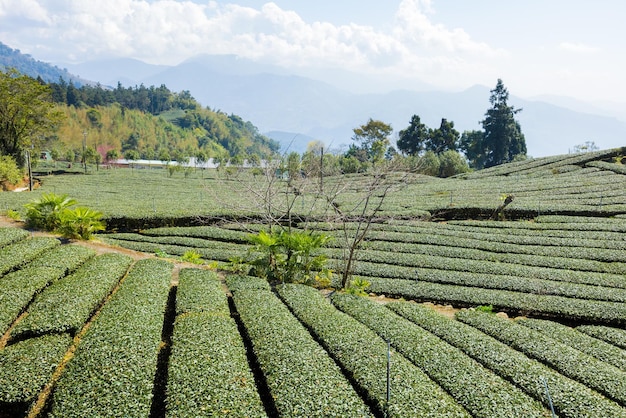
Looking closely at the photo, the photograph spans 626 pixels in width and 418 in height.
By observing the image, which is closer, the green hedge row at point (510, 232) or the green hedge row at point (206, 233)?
the green hedge row at point (510, 232)

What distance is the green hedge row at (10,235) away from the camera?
14228 millimetres

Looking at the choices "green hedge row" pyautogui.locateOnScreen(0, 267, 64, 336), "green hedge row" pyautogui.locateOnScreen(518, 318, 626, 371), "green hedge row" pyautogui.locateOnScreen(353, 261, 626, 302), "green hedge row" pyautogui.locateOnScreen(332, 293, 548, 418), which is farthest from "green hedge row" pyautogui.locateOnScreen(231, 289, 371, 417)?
"green hedge row" pyautogui.locateOnScreen(353, 261, 626, 302)

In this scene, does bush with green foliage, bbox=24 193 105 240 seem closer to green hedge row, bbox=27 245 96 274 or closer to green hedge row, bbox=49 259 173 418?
green hedge row, bbox=27 245 96 274

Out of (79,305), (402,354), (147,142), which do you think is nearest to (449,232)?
(402,354)

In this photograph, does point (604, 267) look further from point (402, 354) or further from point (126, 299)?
point (126, 299)

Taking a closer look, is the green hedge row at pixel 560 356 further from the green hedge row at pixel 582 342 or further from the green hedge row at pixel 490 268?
the green hedge row at pixel 490 268

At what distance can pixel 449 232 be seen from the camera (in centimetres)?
2486

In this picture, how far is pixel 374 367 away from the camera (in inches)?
330

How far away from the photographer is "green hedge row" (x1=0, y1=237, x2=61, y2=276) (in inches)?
477

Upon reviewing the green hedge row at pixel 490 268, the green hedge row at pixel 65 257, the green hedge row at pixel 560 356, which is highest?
the green hedge row at pixel 65 257

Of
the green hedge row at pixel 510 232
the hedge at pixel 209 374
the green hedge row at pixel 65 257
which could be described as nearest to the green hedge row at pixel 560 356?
the hedge at pixel 209 374

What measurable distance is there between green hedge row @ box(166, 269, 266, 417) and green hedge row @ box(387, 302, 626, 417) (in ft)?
17.8

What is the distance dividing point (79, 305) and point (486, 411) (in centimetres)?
927

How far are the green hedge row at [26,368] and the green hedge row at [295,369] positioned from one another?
13.0ft
